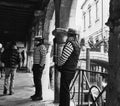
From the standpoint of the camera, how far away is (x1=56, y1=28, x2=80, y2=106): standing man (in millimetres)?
4020

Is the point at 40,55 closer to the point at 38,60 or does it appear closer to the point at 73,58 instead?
the point at 38,60

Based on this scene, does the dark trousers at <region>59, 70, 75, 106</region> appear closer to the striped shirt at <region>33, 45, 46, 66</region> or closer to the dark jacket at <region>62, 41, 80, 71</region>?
the dark jacket at <region>62, 41, 80, 71</region>

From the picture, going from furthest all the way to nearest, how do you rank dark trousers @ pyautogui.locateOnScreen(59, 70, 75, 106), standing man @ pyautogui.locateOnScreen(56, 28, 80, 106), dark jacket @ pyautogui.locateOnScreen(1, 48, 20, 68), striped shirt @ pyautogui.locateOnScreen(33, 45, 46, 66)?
1. dark jacket @ pyautogui.locateOnScreen(1, 48, 20, 68)
2. striped shirt @ pyautogui.locateOnScreen(33, 45, 46, 66)
3. dark trousers @ pyautogui.locateOnScreen(59, 70, 75, 106)
4. standing man @ pyautogui.locateOnScreen(56, 28, 80, 106)

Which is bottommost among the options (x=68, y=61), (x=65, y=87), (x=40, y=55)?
(x=65, y=87)

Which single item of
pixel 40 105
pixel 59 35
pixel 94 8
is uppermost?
pixel 94 8

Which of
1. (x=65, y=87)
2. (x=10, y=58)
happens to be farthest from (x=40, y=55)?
(x=65, y=87)

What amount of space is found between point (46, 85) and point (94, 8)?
1642 cm

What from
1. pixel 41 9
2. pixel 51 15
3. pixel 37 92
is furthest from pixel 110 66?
pixel 41 9

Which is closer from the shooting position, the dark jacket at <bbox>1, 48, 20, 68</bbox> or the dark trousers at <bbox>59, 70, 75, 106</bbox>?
the dark trousers at <bbox>59, 70, 75, 106</bbox>

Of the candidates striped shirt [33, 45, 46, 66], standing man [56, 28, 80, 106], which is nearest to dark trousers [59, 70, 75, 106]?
standing man [56, 28, 80, 106]

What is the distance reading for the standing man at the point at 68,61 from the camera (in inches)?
158

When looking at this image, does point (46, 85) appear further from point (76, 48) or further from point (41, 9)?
point (76, 48)

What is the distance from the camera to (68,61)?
408 centimetres

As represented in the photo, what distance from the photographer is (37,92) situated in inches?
224
